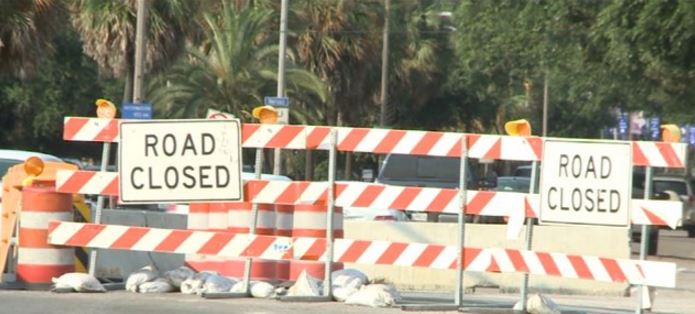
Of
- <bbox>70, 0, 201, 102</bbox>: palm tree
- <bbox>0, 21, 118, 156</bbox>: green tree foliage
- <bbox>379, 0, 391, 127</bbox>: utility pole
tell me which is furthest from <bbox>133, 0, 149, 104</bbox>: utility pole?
<bbox>0, 21, 118, 156</bbox>: green tree foliage

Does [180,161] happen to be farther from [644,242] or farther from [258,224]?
[644,242]

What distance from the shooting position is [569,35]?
108 ft

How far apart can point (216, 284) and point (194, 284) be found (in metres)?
0.25

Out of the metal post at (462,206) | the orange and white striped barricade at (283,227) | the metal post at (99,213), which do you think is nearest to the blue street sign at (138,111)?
the orange and white striped barricade at (283,227)

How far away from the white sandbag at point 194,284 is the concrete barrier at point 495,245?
14.7ft

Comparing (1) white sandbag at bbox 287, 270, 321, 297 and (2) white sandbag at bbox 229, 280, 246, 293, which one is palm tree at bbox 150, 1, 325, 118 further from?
(1) white sandbag at bbox 287, 270, 321, 297

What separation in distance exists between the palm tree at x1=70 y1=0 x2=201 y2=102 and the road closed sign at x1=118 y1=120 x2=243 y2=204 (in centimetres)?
2570

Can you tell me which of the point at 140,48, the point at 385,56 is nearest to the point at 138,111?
the point at 140,48

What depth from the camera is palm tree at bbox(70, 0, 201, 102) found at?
3944cm

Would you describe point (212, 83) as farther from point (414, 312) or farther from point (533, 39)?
point (414, 312)

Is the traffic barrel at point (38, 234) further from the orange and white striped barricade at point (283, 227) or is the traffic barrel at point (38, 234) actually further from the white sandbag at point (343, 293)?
the white sandbag at point (343, 293)

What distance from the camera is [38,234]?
14.0m

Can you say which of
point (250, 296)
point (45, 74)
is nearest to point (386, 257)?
point (250, 296)

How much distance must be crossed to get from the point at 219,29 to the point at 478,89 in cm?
2519
